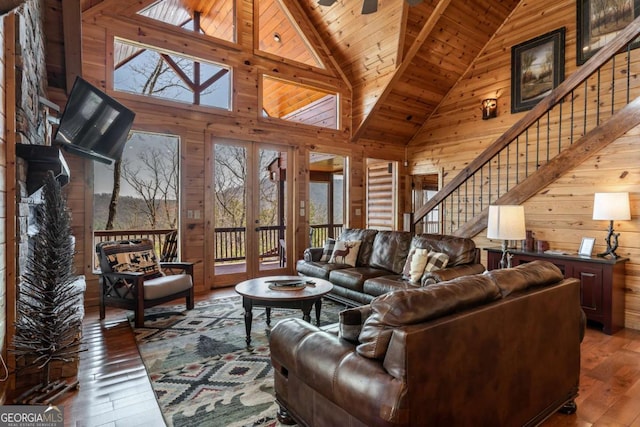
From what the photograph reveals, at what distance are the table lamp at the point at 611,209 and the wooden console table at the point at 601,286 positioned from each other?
0.67 ft

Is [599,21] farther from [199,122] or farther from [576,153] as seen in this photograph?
[199,122]

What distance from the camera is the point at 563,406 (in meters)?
2.00

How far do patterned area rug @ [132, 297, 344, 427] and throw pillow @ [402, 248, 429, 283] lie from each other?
0.95m

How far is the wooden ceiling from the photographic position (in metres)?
5.27

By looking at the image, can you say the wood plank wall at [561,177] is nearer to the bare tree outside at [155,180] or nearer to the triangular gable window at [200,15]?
the triangular gable window at [200,15]

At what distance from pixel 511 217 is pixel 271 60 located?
4386mm

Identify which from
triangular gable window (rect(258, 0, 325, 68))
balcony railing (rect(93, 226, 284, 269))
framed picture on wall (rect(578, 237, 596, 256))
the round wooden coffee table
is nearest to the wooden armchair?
the round wooden coffee table

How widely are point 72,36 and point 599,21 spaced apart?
21.5ft

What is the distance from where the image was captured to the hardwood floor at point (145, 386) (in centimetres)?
197

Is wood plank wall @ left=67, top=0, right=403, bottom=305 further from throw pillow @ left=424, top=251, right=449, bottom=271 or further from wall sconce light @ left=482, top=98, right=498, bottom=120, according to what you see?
throw pillow @ left=424, top=251, right=449, bottom=271

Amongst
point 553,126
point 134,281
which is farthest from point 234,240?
point 553,126

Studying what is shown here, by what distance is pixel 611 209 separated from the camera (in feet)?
10.6

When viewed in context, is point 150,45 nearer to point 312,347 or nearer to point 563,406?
point 312,347

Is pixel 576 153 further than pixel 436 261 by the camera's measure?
Yes
